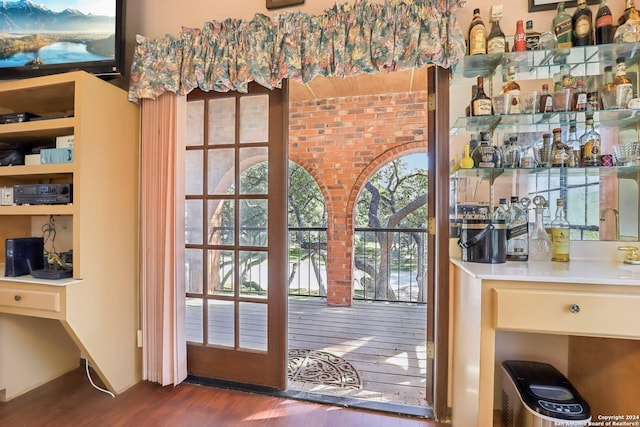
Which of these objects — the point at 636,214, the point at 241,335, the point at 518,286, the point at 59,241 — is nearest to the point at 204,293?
the point at 241,335

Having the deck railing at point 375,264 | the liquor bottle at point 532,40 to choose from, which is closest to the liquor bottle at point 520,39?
the liquor bottle at point 532,40

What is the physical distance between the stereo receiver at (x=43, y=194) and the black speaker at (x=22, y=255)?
23 cm

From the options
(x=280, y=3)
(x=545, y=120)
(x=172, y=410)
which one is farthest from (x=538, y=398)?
(x=280, y=3)

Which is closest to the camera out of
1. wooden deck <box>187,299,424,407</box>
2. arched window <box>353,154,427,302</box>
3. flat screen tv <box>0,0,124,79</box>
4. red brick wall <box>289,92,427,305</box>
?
flat screen tv <box>0,0,124,79</box>

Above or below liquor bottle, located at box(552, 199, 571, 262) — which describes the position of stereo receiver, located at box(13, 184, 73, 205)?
above

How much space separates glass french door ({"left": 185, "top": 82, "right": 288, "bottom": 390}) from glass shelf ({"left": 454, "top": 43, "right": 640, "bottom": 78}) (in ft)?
3.48

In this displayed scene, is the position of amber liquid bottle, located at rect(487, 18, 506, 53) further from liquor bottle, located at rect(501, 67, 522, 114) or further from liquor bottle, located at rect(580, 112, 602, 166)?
liquor bottle, located at rect(580, 112, 602, 166)

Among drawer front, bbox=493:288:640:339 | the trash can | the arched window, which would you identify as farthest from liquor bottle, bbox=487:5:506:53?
the arched window

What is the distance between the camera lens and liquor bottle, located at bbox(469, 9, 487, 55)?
4.92 ft

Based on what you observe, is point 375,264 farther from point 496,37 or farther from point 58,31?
point 58,31

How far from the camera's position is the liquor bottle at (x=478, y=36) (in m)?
1.50

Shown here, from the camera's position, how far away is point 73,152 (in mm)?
1628

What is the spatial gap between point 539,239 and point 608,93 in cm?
77

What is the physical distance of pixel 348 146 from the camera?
3.79 metres
